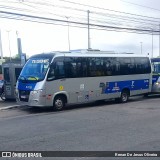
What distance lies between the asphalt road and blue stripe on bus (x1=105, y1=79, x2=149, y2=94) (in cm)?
493

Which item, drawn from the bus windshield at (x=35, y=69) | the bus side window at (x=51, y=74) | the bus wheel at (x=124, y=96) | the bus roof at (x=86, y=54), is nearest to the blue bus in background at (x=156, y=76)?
the bus roof at (x=86, y=54)

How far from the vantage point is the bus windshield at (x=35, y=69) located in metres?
14.5

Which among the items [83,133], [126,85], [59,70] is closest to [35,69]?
[59,70]

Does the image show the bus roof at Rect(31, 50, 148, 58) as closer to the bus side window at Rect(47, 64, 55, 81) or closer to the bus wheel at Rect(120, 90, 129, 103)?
the bus side window at Rect(47, 64, 55, 81)

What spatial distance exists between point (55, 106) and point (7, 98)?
5.00 metres

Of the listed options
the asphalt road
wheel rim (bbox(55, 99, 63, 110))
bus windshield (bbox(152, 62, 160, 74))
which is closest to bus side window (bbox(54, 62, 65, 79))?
wheel rim (bbox(55, 99, 63, 110))

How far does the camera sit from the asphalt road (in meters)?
7.62

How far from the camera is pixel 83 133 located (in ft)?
30.0

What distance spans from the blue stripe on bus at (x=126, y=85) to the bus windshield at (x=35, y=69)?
4.34 metres

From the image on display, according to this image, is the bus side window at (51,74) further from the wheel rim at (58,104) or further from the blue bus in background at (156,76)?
the blue bus in background at (156,76)

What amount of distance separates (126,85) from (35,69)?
20.4 ft

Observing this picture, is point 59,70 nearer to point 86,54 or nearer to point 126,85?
point 86,54

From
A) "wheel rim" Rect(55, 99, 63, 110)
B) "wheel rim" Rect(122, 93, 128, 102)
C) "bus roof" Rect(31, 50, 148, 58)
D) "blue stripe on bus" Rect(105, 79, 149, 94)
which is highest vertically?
"bus roof" Rect(31, 50, 148, 58)

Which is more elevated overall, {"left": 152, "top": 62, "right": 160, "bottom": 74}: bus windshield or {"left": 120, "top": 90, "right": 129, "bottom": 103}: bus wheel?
{"left": 152, "top": 62, "right": 160, "bottom": 74}: bus windshield
